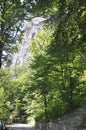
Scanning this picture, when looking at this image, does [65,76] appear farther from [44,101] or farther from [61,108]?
[44,101]

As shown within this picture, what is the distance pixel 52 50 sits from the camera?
43.1 ft

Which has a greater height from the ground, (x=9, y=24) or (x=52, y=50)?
(x=9, y=24)

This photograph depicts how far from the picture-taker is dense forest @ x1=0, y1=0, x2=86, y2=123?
12992 mm

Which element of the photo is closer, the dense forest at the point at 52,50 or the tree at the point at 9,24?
the dense forest at the point at 52,50

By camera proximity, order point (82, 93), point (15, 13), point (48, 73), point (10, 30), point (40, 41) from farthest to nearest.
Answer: point (40, 41) < point (82, 93) < point (48, 73) < point (10, 30) < point (15, 13)

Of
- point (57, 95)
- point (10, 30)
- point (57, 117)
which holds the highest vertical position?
point (10, 30)

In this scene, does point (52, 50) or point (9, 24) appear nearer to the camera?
point (52, 50)

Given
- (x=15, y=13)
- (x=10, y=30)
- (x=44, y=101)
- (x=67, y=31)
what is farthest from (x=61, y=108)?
(x=67, y=31)

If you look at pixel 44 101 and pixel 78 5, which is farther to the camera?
pixel 44 101

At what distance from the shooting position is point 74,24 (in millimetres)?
13242

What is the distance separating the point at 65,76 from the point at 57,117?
16.4 feet

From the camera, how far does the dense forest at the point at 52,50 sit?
Result: 42.6 feet

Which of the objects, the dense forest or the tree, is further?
the tree

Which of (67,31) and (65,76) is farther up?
(65,76)
